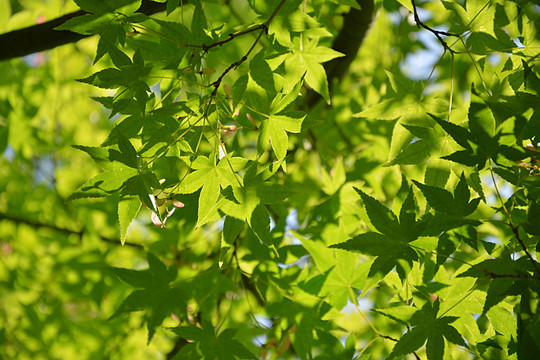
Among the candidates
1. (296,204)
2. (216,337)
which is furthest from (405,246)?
(296,204)

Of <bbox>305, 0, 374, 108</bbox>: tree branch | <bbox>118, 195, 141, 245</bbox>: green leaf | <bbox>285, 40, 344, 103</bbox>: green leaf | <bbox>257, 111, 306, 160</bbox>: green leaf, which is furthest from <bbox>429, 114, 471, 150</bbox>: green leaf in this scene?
<bbox>305, 0, 374, 108</bbox>: tree branch

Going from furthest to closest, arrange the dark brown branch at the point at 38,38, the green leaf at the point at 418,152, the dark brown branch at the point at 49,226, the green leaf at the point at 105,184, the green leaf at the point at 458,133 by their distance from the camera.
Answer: the dark brown branch at the point at 49,226, the dark brown branch at the point at 38,38, the green leaf at the point at 418,152, the green leaf at the point at 105,184, the green leaf at the point at 458,133

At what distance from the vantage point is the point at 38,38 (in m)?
1.36

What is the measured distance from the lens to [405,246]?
0.93 meters

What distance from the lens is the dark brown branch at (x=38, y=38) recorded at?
1.34 meters

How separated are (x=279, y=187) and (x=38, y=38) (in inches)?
37.2

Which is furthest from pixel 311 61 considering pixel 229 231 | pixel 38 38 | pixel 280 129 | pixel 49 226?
pixel 49 226

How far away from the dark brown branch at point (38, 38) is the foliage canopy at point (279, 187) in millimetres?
177

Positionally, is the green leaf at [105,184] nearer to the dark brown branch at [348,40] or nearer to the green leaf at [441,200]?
the green leaf at [441,200]

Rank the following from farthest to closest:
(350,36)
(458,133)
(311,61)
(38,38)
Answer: (350,36)
(38,38)
(311,61)
(458,133)

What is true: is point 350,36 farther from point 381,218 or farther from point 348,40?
point 381,218

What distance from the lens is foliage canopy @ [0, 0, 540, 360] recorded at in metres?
0.91

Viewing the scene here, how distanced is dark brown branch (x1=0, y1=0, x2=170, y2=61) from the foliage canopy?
18 centimetres

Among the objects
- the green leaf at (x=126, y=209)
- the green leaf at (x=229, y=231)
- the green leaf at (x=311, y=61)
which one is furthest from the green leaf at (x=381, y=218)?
the green leaf at (x=126, y=209)
